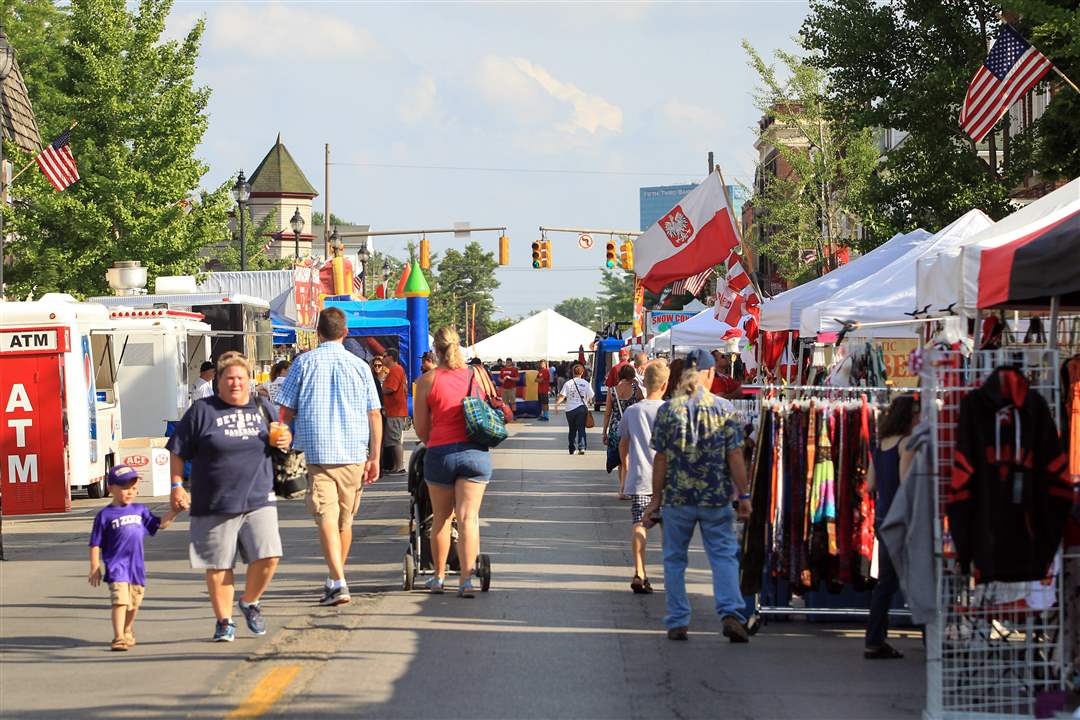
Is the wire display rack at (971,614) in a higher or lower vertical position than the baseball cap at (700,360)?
lower

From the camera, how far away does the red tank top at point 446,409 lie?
431 inches

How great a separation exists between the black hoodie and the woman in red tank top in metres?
4.45

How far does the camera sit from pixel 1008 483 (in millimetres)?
7141

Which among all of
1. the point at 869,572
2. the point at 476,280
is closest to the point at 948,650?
the point at 869,572

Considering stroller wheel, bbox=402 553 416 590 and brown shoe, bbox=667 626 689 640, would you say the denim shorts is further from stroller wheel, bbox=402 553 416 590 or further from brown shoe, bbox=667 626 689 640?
brown shoe, bbox=667 626 689 640

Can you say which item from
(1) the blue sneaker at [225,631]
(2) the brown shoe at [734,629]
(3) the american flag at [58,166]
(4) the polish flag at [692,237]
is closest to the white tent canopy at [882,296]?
(4) the polish flag at [692,237]

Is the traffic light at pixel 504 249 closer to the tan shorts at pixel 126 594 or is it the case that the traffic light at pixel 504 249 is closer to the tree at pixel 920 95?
the tree at pixel 920 95

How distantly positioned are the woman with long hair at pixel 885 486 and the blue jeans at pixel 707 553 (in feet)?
2.88

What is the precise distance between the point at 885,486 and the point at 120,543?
467 cm

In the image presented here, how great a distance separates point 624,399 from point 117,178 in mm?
19618

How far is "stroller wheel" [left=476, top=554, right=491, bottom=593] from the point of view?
Result: 451 inches

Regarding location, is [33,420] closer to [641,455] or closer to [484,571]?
[484,571]

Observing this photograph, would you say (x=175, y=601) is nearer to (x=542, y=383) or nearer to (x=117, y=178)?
(x=117, y=178)

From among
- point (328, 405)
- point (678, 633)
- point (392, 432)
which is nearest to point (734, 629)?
point (678, 633)
